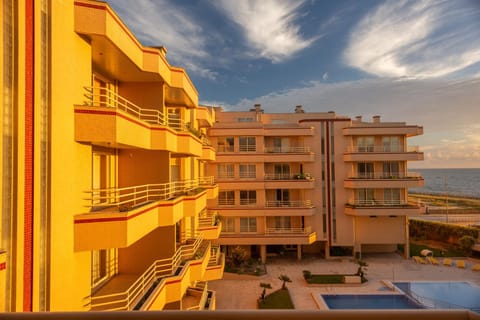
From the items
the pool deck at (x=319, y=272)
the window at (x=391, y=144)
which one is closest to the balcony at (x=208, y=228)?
the pool deck at (x=319, y=272)

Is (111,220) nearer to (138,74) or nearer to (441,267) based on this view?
(138,74)

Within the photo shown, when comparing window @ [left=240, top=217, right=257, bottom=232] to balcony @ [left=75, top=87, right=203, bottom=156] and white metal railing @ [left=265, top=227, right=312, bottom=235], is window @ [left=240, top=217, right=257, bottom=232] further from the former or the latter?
balcony @ [left=75, top=87, right=203, bottom=156]

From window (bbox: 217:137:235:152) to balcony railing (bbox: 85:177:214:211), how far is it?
11553 mm

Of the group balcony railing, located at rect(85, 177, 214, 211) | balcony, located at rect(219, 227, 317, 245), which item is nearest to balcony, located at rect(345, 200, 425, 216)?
balcony, located at rect(219, 227, 317, 245)

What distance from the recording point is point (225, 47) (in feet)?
51.0

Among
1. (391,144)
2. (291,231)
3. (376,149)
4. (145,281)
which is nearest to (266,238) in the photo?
(291,231)

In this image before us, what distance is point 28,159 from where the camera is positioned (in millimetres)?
5023

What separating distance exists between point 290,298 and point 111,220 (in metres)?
15.0

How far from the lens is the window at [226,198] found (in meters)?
24.9

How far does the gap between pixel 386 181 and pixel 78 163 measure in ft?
82.7

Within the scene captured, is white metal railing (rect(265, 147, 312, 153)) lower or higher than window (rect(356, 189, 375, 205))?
higher

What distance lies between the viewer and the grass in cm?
1603

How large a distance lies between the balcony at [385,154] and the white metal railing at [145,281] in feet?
61.3

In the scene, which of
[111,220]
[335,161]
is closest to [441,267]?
[335,161]
